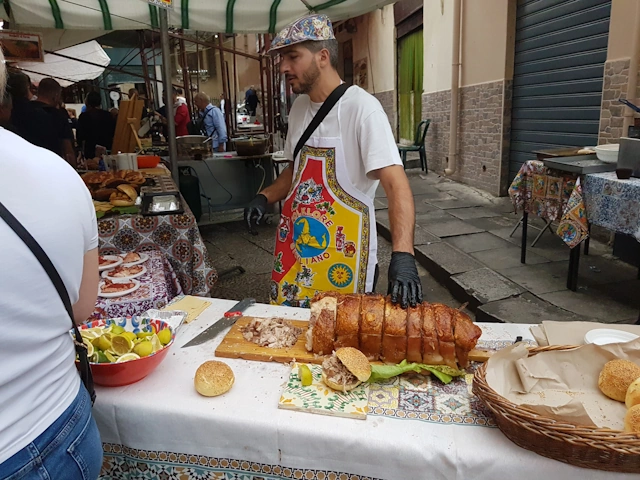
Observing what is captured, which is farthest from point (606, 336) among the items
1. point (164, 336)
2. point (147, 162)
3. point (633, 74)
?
point (147, 162)

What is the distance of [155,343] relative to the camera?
163 cm

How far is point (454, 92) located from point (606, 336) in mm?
8594

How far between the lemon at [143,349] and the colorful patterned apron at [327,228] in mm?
995

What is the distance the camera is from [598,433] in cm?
115

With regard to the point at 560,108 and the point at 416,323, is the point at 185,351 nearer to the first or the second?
the point at 416,323

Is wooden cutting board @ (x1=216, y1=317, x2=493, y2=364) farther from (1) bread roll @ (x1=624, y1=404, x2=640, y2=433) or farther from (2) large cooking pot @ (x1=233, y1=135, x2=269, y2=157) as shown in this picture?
(2) large cooking pot @ (x1=233, y1=135, x2=269, y2=157)

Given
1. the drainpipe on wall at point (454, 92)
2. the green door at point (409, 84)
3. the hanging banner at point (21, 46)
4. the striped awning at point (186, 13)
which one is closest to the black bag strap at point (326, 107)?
the striped awning at point (186, 13)

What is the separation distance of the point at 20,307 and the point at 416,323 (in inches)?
45.0

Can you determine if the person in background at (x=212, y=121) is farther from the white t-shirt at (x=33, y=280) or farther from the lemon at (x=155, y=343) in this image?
the white t-shirt at (x=33, y=280)

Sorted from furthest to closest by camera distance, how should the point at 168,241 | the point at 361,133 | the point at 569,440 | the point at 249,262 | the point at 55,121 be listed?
the point at 249,262, the point at 55,121, the point at 168,241, the point at 361,133, the point at 569,440

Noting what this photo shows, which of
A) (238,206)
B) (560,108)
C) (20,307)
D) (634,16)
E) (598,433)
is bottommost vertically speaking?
(238,206)

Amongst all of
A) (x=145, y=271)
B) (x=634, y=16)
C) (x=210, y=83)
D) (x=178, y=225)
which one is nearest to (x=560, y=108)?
(x=634, y=16)

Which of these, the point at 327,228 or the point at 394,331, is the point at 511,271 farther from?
the point at 394,331

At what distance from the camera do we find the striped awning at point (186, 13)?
5.46 meters
